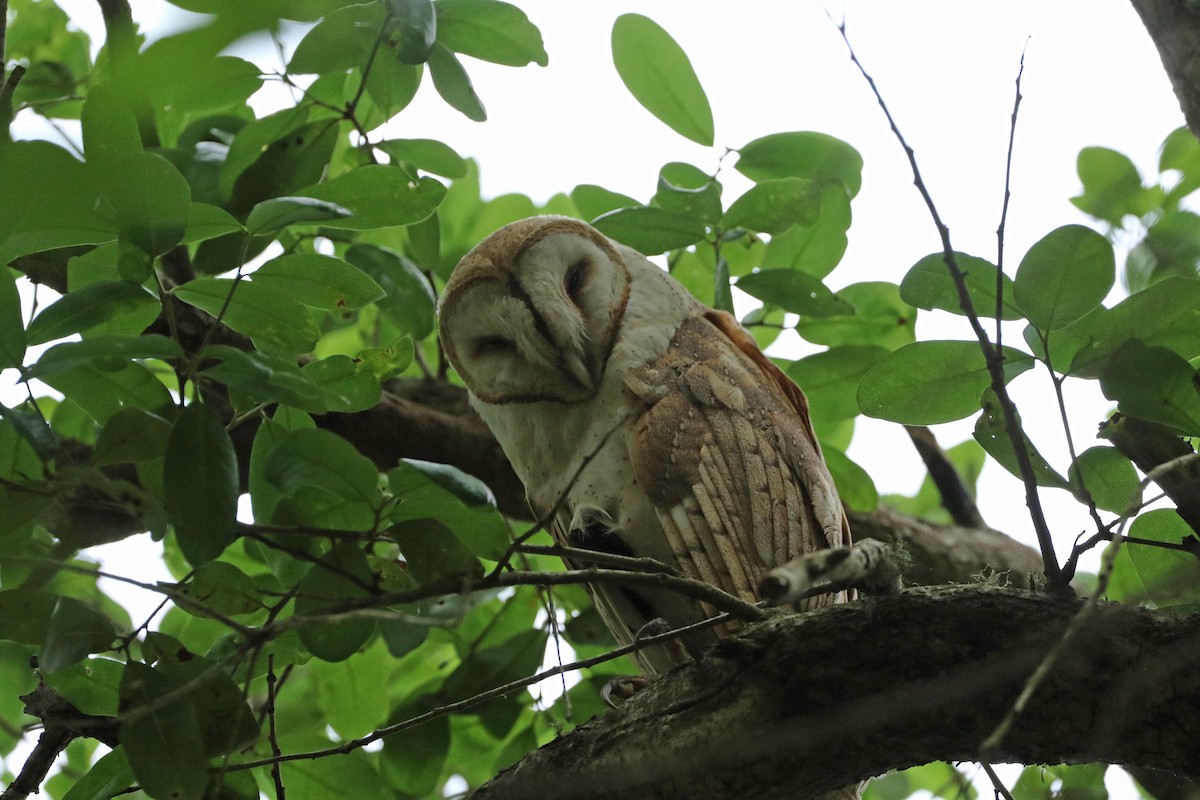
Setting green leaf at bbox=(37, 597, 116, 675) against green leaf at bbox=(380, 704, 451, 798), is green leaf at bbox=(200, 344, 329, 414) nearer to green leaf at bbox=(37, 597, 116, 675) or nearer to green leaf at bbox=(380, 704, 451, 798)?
green leaf at bbox=(37, 597, 116, 675)

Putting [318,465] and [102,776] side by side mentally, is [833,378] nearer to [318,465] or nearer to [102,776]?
[318,465]

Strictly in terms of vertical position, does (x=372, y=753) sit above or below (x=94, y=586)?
below

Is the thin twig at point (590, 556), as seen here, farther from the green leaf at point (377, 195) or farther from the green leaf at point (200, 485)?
the green leaf at point (377, 195)

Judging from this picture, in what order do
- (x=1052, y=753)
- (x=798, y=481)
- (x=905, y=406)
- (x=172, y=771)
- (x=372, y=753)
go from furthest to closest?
1. (x=372, y=753)
2. (x=798, y=481)
3. (x=905, y=406)
4. (x=1052, y=753)
5. (x=172, y=771)

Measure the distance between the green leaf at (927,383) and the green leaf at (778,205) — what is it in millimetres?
711

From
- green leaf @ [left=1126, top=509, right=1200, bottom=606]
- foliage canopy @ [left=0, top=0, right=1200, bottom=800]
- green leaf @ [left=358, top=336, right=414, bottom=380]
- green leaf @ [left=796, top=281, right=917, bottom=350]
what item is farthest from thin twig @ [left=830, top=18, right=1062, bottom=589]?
green leaf @ [left=796, top=281, right=917, bottom=350]

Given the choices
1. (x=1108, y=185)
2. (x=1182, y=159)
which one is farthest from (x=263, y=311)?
(x=1182, y=159)

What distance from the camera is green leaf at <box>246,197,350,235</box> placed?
128 cm

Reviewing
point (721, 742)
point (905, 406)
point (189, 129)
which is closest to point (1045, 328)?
point (905, 406)

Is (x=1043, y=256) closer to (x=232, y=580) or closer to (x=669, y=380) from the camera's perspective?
(x=669, y=380)

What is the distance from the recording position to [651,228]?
230 centimetres

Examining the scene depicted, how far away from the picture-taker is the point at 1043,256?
1396mm

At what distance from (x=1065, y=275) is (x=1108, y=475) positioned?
37 cm

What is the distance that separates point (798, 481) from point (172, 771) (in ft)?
4.28
